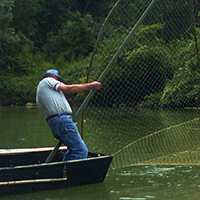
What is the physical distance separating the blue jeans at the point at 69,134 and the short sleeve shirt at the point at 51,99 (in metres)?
0.11

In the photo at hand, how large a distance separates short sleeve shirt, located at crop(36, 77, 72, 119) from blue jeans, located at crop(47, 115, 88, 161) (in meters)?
0.11

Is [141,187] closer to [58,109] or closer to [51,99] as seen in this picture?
[58,109]

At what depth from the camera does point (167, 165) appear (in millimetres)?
7859

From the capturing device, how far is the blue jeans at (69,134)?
20.2 feet

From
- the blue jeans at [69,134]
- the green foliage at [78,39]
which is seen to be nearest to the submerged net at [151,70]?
the blue jeans at [69,134]

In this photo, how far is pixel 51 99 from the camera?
6137 millimetres

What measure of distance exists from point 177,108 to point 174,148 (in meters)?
0.87

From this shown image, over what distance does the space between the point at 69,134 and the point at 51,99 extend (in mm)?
550

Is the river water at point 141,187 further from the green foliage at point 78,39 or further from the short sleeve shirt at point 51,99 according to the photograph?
the green foliage at point 78,39

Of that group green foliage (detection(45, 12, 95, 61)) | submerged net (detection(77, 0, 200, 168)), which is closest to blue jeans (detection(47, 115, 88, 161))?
submerged net (detection(77, 0, 200, 168))

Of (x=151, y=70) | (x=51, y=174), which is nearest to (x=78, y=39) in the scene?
(x=151, y=70)

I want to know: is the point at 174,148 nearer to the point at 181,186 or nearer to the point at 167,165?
the point at 167,165

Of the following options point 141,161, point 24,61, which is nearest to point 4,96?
point 24,61

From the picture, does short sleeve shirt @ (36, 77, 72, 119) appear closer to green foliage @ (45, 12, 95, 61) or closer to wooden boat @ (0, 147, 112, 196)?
wooden boat @ (0, 147, 112, 196)
